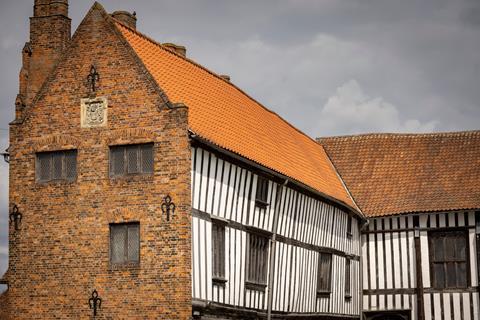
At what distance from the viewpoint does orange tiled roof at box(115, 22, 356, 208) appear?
23656 mm

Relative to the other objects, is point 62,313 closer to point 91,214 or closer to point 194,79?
point 91,214

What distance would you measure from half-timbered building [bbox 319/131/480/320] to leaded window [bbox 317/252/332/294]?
3087 mm

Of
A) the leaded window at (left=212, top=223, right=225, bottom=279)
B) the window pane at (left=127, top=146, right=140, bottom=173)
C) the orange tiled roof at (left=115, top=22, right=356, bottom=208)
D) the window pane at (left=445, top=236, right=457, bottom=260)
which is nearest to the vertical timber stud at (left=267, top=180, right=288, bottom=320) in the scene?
the orange tiled roof at (left=115, top=22, right=356, bottom=208)

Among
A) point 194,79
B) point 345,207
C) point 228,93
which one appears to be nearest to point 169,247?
point 194,79

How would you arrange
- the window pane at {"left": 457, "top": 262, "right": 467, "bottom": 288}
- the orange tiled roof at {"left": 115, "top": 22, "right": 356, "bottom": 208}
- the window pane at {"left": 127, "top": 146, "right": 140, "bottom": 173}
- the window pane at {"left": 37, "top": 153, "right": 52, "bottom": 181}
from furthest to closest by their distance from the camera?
1. the window pane at {"left": 457, "top": 262, "right": 467, "bottom": 288}
2. the orange tiled roof at {"left": 115, "top": 22, "right": 356, "bottom": 208}
3. the window pane at {"left": 37, "top": 153, "right": 52, "bottom": 181}
4. the window pane at {"left": 127, "top": 146, "right": 140, "bottom": 173}

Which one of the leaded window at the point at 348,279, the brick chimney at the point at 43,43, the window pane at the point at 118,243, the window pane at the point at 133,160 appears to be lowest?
the leaded window at the point at 348,279

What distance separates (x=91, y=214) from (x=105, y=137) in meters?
1.86

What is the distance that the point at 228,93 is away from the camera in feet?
93.5

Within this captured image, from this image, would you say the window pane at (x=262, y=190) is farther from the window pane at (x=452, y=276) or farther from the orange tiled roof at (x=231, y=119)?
the window pane at (x=452, y=276)

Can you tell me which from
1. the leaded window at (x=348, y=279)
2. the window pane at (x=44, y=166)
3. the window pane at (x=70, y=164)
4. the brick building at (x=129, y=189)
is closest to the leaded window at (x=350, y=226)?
the leaded window at (x=348, y=279)

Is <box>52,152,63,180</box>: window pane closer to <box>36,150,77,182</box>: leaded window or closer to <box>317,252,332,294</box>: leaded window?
<box>36,150,77,182</box>: leaded window

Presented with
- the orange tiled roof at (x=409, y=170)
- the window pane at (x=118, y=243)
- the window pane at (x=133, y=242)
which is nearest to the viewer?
the window pane at (x=133, y=242)

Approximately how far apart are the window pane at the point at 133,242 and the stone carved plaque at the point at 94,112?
2.67 metres

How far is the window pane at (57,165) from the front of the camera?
76.2 ft
